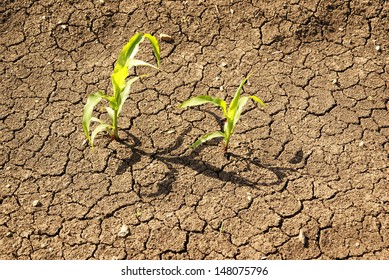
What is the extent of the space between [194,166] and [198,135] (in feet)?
0.89

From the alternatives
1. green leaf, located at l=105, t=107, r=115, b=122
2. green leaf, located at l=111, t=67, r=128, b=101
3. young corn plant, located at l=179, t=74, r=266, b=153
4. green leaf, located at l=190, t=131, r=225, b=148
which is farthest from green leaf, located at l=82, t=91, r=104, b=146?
green leaf, located at l=190, t=131, r=225, b=148

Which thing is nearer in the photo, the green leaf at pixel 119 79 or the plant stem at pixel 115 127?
the green leaf at pixel 119 79

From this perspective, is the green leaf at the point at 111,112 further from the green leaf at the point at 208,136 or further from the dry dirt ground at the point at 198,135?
the green leaf at the point at 208,136

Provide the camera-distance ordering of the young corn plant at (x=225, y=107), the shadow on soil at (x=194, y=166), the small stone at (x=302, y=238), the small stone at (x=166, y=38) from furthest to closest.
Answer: the small stone at (x=166, y=38) < the shadow on soil at (x=194, y=166) < the young corn plant at (x=225, y=107) < the small stone at (x=302, y=238)

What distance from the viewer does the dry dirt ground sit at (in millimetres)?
3162

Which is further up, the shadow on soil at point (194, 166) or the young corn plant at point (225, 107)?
the young corn plant at point (225, 107)

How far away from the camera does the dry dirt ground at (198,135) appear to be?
316 centimetres

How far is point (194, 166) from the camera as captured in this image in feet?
11.3

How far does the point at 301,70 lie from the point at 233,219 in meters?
1.46

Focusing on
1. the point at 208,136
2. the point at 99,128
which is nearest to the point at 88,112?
the point at 99,128

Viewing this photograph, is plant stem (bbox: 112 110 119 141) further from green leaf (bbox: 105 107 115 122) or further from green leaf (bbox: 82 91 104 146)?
green leaf (bbox: 82 91 104 146)

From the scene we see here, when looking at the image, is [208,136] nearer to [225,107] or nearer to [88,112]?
[225,107]

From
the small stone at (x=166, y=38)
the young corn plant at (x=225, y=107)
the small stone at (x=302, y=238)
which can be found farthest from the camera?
the small stone at (x=166, y=38)

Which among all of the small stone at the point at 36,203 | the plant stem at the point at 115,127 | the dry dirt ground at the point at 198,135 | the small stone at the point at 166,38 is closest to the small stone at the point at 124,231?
the dry dirt ground at the point at 198,135
